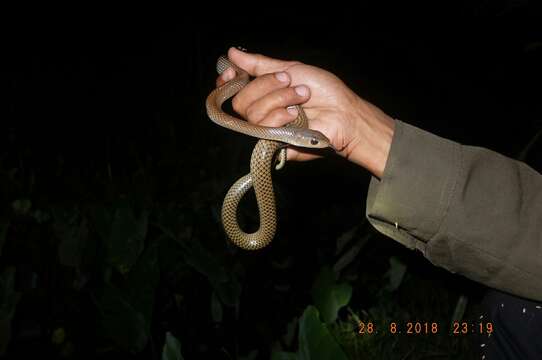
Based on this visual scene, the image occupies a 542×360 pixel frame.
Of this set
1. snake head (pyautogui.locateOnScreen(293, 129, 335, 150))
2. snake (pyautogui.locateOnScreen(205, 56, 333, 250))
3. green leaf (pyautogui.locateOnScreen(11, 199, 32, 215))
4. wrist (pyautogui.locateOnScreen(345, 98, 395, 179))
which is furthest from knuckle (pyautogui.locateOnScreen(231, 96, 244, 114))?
green leaf (pyautogui.locateOnScreen(11, 199, 32, 215))

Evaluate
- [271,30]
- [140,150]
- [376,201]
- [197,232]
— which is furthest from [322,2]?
[376,201]

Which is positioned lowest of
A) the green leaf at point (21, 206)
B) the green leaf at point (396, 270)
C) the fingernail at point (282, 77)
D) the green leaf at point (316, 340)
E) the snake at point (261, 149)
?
the green leaf at point (21, 206)

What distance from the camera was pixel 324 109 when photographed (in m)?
2.61

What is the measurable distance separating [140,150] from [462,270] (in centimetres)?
930

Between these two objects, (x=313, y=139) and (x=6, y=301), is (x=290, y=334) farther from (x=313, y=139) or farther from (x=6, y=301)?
(x=6, y=301)

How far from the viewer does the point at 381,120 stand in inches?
97.5

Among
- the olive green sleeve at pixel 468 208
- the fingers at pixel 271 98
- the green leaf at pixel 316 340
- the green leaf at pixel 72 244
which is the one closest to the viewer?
the olive green sleeve at pixel 468 208

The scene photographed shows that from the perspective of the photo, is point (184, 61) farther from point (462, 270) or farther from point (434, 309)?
point (462, 270)

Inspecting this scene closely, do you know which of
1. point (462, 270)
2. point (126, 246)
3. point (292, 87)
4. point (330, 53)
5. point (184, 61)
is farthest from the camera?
point (184, 61)

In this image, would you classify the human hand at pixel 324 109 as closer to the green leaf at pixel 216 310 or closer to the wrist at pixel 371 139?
the wrist at pixel 371 139

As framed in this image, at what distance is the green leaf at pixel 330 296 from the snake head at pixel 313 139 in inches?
52.8

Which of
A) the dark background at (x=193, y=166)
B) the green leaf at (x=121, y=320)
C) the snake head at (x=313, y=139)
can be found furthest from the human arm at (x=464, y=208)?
the green leaf at (x=121, y=320)

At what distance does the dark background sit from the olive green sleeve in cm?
114

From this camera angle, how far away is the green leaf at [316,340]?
6.68 ft
